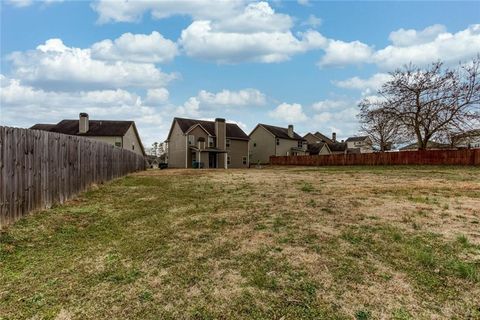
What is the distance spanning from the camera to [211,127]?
42.2 metres

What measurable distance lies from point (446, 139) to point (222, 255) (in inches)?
1241

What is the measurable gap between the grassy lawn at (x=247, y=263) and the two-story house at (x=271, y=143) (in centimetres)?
4112

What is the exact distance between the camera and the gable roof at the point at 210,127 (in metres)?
39.8

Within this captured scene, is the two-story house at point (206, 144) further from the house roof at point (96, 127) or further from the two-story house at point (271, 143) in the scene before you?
the house roof at point (96, 127)

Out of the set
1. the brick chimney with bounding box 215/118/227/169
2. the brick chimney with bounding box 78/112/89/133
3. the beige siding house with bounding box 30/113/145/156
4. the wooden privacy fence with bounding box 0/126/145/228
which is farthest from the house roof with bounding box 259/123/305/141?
the wooden privacy fence with bounding box 0/126/145/228

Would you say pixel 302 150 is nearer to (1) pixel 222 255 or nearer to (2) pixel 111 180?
(2) pixel 111 180

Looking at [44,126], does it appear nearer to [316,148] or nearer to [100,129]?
[100,129]

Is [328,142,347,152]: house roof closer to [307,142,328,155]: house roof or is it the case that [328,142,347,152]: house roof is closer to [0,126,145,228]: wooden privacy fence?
[307,142,328,155]: house roof

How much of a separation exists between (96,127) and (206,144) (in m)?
A: 13.8

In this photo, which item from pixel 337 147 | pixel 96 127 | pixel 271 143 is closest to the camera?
pixel 96 127

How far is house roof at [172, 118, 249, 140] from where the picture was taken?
39.8 meters

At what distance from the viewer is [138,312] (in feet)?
10.2

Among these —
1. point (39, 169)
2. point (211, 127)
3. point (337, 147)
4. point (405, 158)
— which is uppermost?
point (211, 127)

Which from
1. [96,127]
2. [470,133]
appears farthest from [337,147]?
[96,127]
